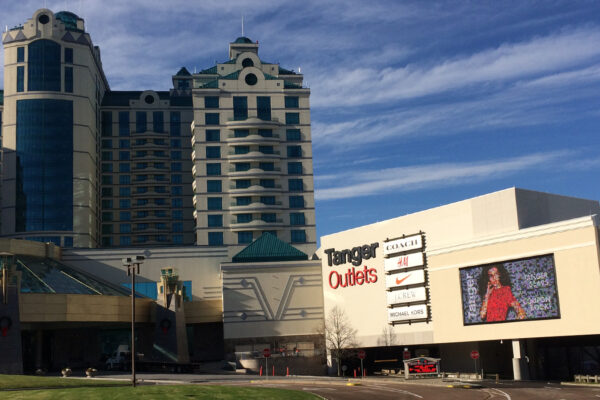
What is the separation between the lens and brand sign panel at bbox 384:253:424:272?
78375 mm

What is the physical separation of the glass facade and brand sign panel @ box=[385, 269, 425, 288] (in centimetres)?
7992

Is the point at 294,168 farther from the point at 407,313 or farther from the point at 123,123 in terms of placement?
the point at 407,313

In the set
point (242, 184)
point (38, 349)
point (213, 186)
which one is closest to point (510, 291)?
point (38, 349)

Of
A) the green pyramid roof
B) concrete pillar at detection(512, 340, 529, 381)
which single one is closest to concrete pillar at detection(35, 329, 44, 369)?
the green pyramid roof

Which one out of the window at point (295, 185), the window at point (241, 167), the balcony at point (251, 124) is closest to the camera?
the balcony at point (251, 124)

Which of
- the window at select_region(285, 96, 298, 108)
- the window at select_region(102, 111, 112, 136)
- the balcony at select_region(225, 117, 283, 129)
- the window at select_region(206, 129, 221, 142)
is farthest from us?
the window at select_region(102, 111, 112, 136)

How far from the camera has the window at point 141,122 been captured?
167 m

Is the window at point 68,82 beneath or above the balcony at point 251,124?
above

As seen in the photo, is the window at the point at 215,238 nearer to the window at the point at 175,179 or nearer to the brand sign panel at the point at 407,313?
the window at the point at 175,179

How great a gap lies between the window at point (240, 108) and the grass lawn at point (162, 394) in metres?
101

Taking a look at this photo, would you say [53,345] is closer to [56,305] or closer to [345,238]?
[56,305]

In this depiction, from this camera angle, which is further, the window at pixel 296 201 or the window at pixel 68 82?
the window at pixel 296 201

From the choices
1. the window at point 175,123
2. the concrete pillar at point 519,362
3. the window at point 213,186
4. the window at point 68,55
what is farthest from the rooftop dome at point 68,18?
the concrete pillar at point 519,362

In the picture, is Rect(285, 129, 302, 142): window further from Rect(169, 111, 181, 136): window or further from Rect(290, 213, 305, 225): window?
Rect(169, 111, 181, 136): window
